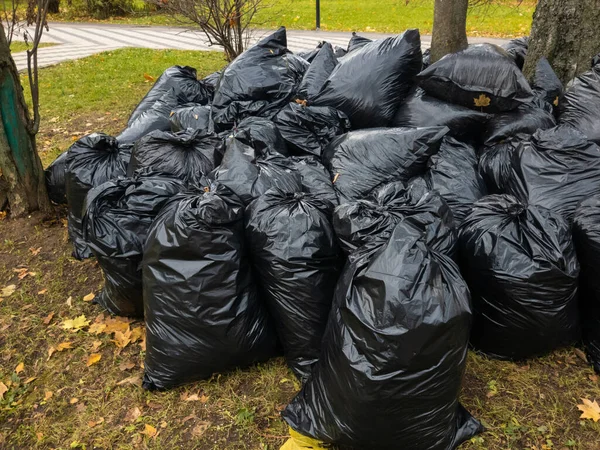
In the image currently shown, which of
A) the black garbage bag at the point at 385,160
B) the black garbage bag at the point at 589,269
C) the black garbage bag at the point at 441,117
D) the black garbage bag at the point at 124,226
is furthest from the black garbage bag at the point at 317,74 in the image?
the black garbage bag at the point at 589,269

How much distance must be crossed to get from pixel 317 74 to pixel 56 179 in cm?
207

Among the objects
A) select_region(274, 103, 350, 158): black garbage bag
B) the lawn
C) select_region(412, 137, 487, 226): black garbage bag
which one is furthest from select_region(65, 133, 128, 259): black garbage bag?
select_region(412, 137, 487, 226): black garbage bag

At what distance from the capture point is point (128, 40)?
12781mm

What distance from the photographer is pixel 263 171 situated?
2.48m

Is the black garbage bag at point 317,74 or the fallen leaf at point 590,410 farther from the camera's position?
the black garbage bag at point 317,74

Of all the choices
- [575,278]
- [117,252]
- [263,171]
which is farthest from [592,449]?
[117,252]

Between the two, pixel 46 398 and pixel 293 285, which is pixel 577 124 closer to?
pixel 293 285

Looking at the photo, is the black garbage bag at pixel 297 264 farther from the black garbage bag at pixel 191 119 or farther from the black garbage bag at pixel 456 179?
the black garbage bag at pixel 191 119

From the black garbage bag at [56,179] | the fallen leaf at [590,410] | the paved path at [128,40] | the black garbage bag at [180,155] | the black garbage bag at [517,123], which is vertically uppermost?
the black garbage bag at [517,123]

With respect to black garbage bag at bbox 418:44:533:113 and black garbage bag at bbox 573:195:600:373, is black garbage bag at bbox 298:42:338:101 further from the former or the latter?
black garbage bag at bbox 573:195:600:373

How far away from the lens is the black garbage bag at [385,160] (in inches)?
99.7

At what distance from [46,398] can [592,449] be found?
7.51 feet

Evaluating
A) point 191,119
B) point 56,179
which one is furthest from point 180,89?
point 56,179

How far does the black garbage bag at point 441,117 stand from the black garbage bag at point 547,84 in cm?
61
